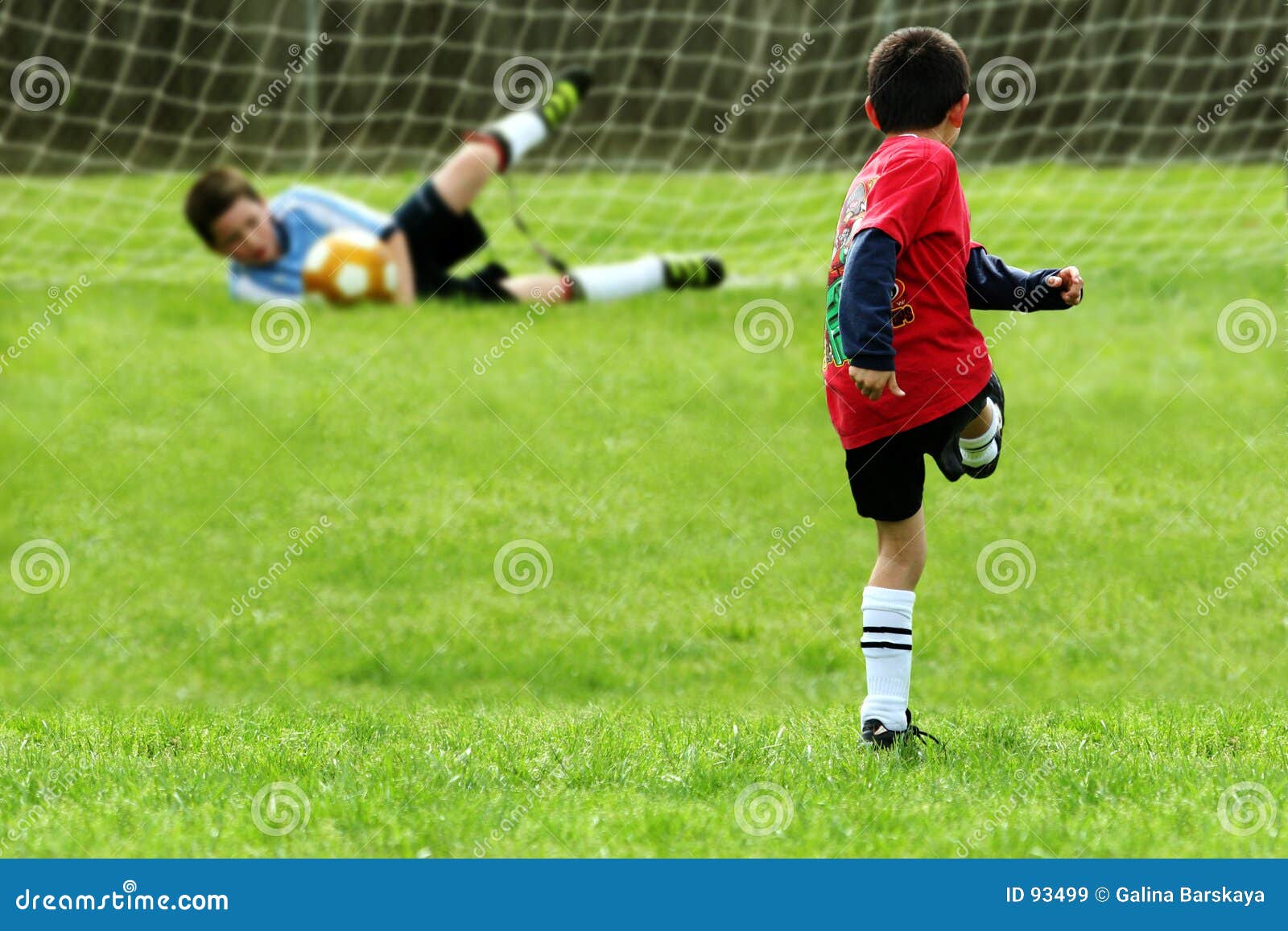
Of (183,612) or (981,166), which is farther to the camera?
(981,166)

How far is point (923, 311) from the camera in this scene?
11.3 ft

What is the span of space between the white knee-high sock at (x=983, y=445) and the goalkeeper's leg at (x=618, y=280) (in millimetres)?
5764

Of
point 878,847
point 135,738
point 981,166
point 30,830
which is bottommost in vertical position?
point 981,166

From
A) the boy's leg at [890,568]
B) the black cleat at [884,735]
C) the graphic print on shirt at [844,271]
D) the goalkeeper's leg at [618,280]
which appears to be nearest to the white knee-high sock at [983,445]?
the boy's leg at [890,568]

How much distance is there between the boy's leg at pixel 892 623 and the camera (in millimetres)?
3539

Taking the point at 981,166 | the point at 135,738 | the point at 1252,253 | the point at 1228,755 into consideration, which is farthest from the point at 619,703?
the point at 981,166

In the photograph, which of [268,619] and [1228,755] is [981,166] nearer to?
[268,619]

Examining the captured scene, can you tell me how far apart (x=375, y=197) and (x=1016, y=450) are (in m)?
5.97

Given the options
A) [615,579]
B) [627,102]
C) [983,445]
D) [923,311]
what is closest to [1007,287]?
[923,311]

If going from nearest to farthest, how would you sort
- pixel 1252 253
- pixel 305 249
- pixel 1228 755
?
1. pixel 1228 755
2. pixel 305 249
3. pixel 1252 253

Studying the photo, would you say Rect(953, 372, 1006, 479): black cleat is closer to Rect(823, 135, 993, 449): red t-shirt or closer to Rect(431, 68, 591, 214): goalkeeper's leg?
Rect(823, 135, 993, 449): red t-shirt

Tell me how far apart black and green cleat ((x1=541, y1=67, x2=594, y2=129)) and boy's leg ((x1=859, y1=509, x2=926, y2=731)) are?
6.18m

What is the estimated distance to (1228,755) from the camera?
141 inches

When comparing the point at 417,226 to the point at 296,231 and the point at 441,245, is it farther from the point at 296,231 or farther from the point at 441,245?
the point at 296,231
